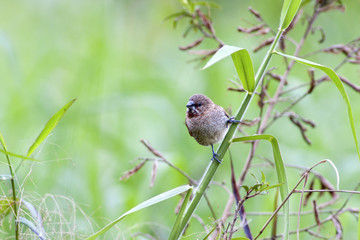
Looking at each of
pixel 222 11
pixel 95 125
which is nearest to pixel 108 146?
pixel 95 125

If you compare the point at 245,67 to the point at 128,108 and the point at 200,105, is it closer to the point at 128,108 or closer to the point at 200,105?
the point at 200,105

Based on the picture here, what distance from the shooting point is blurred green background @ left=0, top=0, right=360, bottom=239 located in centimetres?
345

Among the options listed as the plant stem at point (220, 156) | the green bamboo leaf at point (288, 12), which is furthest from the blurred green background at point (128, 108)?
the green bamboo leaf at point (288, 12)

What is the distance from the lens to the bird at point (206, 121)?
294 centimetres

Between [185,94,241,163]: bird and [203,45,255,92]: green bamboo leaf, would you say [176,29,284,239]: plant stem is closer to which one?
[203,45,255,92]: green bamboo leaf

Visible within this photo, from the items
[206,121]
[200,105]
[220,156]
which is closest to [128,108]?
[200,105]

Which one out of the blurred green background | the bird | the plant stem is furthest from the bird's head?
the plant stem

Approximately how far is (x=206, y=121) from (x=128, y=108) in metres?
1.56

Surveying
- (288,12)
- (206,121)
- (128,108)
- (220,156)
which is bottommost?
(128,108)

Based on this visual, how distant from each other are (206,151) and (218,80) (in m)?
0.69

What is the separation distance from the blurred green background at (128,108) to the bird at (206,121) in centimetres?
16

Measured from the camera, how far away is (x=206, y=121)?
2967 millimetres

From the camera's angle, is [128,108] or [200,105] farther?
[128,108]

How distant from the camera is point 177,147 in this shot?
4.24m
